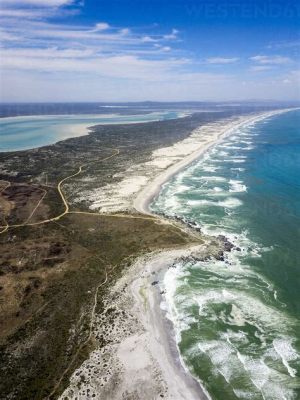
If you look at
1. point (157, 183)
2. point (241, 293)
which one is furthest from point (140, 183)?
point (241, 293)

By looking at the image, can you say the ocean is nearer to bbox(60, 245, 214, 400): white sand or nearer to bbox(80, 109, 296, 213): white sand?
bbox(60, 245, 214, 400): white sand

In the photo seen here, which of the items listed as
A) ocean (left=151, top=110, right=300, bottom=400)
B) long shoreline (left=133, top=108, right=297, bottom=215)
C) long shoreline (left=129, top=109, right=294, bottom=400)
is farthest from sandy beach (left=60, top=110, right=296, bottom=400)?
long shoreline (left=133, top=108, right=297, bottom=215)

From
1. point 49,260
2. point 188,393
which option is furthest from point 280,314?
point 49,260

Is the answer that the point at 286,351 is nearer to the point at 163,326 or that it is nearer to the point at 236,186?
the point at 163,326

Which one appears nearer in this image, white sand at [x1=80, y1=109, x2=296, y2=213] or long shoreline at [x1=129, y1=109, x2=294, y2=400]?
long shoreline at [x1=129, y1=109, x2=294, y2=400]

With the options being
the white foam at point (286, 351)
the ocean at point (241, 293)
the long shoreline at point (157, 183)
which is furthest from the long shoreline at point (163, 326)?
the long shoreline at point (157, 183)

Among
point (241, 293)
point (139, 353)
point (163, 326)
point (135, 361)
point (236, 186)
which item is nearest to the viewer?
point (135, 361)
